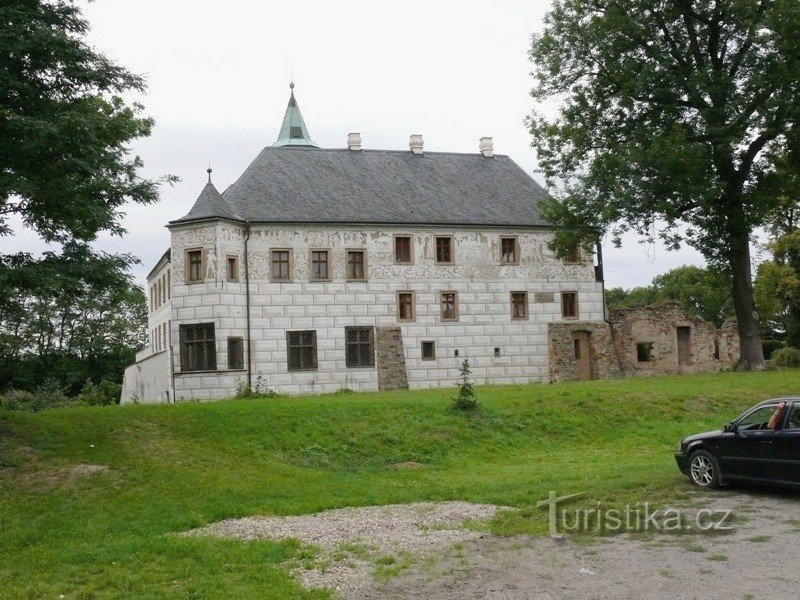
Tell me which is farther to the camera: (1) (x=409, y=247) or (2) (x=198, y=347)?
(1) (x=409, y=247)

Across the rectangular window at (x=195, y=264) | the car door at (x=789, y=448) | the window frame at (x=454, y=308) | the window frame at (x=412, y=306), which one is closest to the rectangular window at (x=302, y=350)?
the window frame at (x=412, y=306)

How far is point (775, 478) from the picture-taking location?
47.1 feet

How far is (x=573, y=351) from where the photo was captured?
38.7 metres

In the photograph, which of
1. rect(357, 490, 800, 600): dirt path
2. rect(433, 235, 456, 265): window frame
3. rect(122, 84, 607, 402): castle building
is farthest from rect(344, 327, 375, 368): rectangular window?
rect(357, 490, 800, 600): dirt path

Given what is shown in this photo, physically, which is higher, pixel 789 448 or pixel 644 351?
pixel 644 351

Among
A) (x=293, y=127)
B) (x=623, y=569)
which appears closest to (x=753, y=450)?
(x=623, y=569)

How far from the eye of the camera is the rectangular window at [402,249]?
123ft

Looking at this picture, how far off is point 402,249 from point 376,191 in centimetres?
326

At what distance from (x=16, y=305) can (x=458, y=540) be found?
1070cm

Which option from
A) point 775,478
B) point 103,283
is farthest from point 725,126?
point 103,283

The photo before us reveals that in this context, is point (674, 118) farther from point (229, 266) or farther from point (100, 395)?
point (100, 395)

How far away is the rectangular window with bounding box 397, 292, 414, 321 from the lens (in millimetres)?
37000

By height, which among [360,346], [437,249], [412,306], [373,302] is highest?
[437,249]

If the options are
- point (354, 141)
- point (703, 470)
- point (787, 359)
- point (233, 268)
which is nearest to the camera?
point (703, 470)
